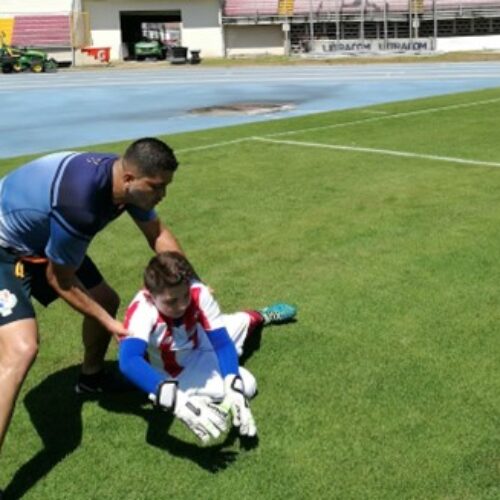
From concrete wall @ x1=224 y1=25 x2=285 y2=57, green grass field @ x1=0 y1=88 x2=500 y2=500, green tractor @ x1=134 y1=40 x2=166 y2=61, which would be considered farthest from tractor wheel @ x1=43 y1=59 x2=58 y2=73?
green grass field @ x1=0 y1=88 x2=500 y2=500

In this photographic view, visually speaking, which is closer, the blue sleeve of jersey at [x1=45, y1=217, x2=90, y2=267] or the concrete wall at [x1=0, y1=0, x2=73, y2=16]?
the blue sleeve of jersey at [x1=45, y1=217, x2=90, y2=267]

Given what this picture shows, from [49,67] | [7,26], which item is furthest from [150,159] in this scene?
[7,26]

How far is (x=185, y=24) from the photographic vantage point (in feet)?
178

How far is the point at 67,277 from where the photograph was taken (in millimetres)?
3590

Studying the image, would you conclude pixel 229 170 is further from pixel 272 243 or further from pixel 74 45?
pixel 74 45

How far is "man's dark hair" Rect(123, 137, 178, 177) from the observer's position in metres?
3.35

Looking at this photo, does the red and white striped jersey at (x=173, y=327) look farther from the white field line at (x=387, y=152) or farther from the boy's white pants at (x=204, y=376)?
the white field line at (x=387, y=152)

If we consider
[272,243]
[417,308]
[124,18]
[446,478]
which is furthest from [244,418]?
[124,18]

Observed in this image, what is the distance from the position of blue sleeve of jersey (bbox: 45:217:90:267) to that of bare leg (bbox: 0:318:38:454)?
0.37 meters

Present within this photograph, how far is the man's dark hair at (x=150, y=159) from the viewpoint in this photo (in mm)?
3352

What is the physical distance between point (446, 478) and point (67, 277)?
6.52 ft

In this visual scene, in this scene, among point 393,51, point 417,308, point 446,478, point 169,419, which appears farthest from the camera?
point 393,51

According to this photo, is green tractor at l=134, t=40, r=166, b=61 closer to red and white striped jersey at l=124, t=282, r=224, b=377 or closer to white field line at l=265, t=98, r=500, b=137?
white field line at l=265, t=98, r=500, b=137

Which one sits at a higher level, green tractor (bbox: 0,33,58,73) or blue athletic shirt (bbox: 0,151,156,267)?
green tractor (bbox: 0,33,58,73)
